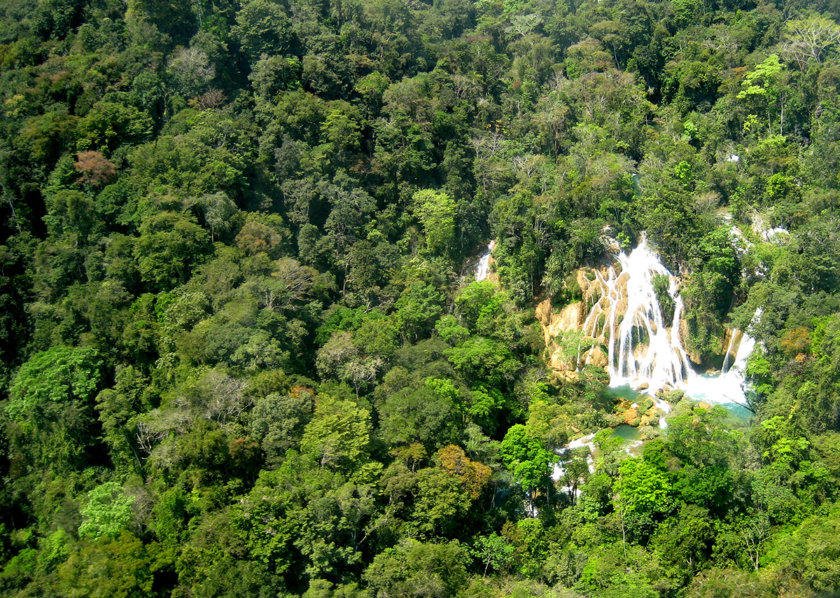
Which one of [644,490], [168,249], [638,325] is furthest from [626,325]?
[168,249]

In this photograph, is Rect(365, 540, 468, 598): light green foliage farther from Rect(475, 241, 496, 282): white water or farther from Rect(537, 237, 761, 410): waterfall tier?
Rect(475, 241, 496, 282): white water

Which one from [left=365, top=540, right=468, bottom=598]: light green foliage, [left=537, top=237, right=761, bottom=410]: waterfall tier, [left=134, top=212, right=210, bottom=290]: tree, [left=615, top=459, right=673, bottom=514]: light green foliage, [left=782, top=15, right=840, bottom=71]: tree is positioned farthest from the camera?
[left=782, top=15, right=840, bottom=71]: tree

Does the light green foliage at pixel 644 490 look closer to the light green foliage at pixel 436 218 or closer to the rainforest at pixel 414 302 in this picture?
the rainforest at pixel 414 302

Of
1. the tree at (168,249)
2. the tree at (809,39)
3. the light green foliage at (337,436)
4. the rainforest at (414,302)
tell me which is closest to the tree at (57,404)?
the rainforest at (414,302)

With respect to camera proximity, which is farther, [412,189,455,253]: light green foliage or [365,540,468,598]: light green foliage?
[412,189,455,253]: light green foliage

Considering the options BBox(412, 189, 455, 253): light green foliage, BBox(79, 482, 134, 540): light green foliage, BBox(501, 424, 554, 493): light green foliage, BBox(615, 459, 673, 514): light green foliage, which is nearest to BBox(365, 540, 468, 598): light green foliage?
BBox(501, 424, 554, 493): light green foliage

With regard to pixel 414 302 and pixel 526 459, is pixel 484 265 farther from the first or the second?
pixel 526 459

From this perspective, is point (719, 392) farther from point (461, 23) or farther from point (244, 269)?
point (461, 23)
